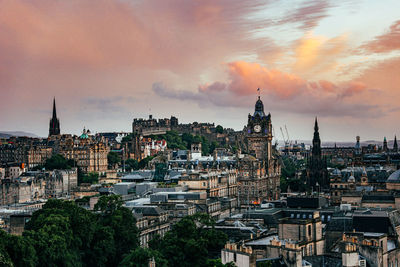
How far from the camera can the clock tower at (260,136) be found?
165 meters

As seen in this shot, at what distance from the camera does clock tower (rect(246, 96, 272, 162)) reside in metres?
165

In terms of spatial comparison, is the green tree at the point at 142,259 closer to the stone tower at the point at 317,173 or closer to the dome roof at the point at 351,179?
the dome roof at the point at 351,179

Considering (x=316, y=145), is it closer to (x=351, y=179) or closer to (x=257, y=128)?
(x=257, y=128)

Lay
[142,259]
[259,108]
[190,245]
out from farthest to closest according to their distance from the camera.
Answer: [259,108] → [190,245] → [142,259]

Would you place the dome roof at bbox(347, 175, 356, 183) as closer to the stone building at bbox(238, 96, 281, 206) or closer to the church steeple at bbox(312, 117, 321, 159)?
the church steeple at bbox(312, 117, 321, 159)

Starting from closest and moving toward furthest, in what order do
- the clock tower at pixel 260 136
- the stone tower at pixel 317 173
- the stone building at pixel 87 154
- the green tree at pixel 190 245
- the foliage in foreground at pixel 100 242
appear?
the foliage in foreground at pixel 100 242
the green tree at pixel 190 245
the stone tower at pixel 317 173
the clock tower at pixel 260 136
the stone building at pixel 87 154

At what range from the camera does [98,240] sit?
69.4 metres

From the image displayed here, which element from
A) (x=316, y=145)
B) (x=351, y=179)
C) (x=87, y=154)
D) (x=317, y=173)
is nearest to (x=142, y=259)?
(x=351, y=179)

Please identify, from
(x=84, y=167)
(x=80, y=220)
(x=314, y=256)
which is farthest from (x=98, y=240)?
(x=84, y=167)

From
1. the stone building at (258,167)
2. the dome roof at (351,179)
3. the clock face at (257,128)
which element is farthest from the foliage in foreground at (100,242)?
the clock face at (257,128)

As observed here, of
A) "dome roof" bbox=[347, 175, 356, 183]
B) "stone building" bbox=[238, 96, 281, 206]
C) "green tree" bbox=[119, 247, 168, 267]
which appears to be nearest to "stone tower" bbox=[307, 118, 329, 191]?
"stone building" bbox=[238, 96, 281, 206]

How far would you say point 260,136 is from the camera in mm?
165625

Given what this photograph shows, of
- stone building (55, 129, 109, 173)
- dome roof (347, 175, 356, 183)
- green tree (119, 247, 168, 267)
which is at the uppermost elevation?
stone building (55, 129, 109, 173)

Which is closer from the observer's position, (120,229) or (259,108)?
(120,229)
